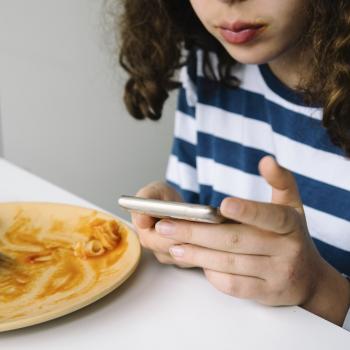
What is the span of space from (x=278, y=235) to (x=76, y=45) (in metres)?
1.11

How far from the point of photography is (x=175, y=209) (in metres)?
0.51

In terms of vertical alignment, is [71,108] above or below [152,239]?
below

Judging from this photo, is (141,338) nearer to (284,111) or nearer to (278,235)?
(278,235)

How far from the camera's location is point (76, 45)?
5.09 ft

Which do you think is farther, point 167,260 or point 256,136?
point 256,136

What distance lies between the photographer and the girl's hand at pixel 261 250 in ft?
1.78

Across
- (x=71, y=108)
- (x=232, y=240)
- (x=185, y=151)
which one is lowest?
(x=71, y=108)

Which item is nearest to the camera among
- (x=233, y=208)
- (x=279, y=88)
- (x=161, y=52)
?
(x=233, y=208)

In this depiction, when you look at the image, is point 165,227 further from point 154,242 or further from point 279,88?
point 279,88

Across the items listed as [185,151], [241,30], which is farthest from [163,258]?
[185,151]

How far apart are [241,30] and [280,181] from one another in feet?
0.69

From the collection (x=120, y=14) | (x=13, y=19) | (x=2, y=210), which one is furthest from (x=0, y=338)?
(x=13, y=19)

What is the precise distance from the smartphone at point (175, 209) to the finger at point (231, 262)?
4cm

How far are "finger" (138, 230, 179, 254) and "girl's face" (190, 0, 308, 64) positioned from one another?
249 millimetres
